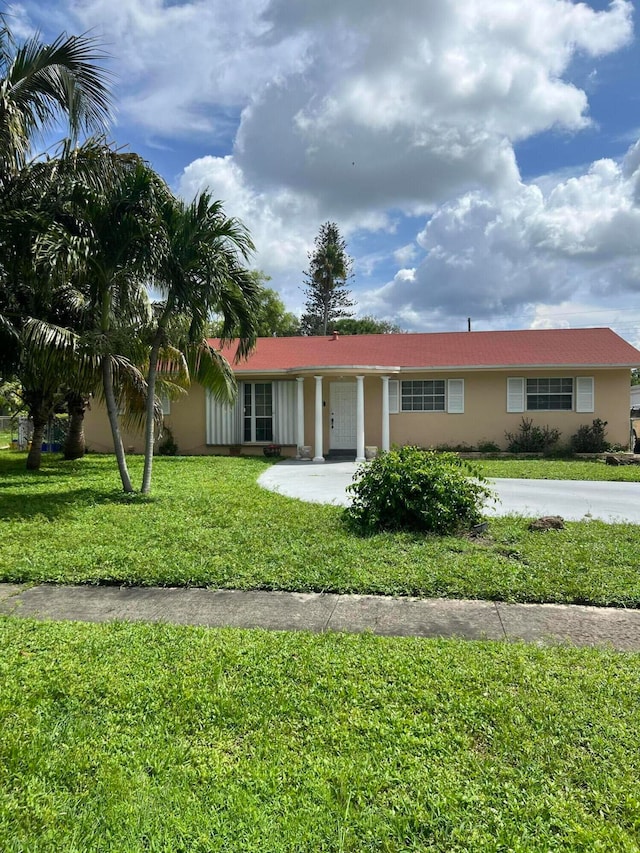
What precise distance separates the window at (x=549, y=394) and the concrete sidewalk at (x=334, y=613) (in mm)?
13835

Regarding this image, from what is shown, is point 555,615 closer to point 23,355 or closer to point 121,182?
point 121,182

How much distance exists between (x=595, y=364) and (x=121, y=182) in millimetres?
14161

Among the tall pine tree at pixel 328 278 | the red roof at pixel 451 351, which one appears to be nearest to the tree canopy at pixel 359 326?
the tall pine tree at pixel 328 278

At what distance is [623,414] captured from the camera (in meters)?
17.1

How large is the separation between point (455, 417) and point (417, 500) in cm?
1107

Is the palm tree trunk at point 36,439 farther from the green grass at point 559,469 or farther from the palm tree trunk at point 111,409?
the green grass at point 559,469

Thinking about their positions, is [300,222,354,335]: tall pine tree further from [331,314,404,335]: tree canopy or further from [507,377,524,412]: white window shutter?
[507,377,524,412]: white window shutter

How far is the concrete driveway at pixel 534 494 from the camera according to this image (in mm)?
8516

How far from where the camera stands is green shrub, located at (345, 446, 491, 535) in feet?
23.0

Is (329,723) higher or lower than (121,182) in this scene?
lower

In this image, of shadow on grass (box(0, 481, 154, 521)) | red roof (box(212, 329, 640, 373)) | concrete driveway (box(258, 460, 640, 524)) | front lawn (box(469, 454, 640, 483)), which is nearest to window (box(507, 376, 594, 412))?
red roof (box(212, 329, 640, 373))

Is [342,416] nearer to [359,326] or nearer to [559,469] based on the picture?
[559,469]

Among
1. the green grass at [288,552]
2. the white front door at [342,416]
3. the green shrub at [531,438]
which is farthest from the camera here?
the white front door at [342,416]

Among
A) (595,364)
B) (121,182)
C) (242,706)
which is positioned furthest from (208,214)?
(595,364)
